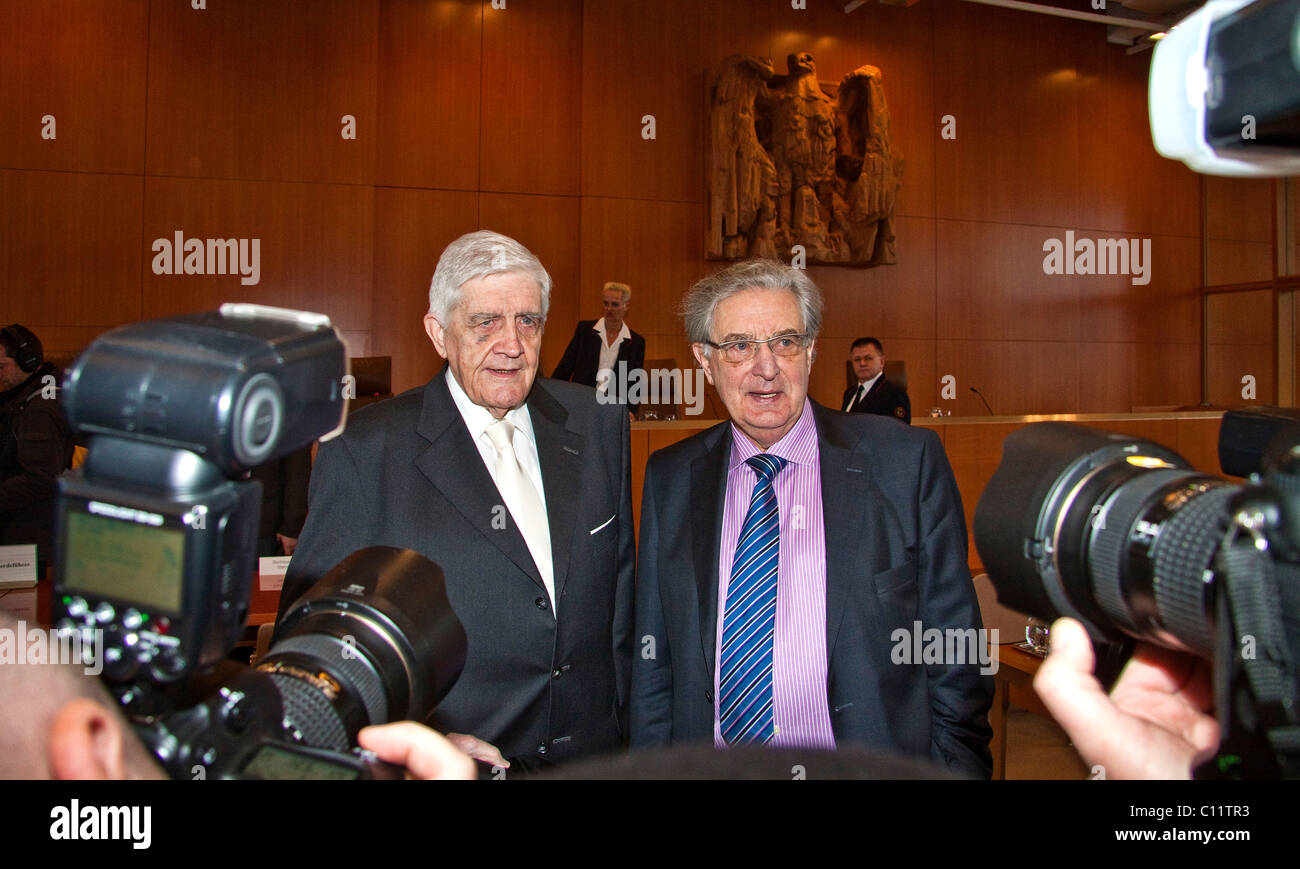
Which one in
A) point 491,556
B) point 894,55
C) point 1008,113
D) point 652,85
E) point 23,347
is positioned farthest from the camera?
point 1008,113

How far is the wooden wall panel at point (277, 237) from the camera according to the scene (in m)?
6.37

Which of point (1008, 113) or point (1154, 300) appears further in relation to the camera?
point (1154, 300)

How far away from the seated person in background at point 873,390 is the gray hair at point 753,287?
3.75 metres

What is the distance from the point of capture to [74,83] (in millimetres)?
6184

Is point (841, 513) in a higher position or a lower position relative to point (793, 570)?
higher

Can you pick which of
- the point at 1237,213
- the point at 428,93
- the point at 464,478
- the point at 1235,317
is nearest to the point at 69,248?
the point at 428,93

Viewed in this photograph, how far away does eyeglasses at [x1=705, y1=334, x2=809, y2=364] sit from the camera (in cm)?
181

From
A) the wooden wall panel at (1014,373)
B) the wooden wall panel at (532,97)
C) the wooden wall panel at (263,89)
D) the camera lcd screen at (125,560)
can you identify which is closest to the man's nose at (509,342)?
the camera lcd screen at (125,560)

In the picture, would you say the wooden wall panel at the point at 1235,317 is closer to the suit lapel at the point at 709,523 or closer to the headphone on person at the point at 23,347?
the suit lapel at the point at 709,523

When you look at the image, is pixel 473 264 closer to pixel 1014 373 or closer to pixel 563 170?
pixel 563 170

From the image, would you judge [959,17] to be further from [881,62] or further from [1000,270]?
[1000,270]

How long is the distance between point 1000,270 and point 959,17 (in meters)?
2.43

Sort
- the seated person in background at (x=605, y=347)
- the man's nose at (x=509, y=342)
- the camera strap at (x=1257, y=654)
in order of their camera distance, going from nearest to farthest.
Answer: the camera strap at (x=1257, y=654)
the man's nose at (x=509, y=342)
the seated person in background at (x=605, y=347)

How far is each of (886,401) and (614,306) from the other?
6.19 ft
